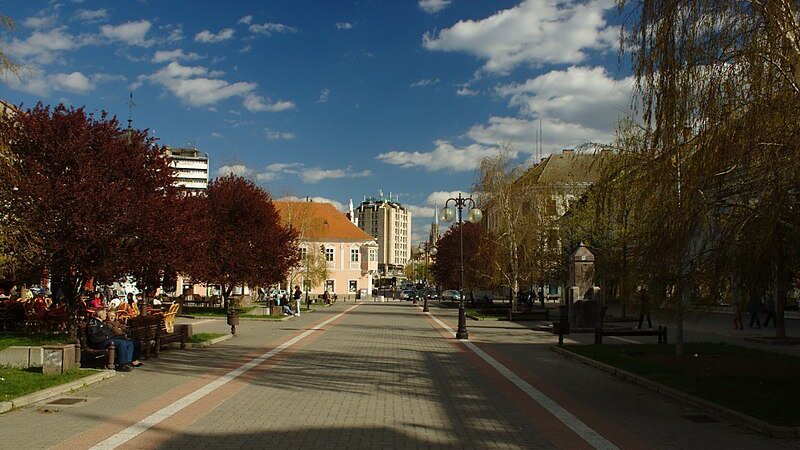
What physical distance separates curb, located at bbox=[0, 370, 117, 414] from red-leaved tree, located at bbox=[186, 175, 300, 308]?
82.2 ft

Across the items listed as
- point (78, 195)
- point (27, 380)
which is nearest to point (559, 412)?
point (27, 380)

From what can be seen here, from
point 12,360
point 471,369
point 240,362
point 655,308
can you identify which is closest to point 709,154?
point 655,308

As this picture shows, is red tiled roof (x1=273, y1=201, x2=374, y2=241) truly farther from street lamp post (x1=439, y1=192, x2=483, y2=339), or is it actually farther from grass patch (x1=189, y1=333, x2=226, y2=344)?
grass patch (x1=189, y1=333, x2=226, y2=344)

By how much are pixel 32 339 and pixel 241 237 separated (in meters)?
20.5

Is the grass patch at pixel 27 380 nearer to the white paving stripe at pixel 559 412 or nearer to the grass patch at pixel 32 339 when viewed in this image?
the grass patch at pixel 32 339

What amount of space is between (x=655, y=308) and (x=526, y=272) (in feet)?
93.1

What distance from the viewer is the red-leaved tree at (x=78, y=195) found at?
17094 mm

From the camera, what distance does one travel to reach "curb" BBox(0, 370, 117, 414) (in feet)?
32.2

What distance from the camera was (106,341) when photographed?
14469 millimetres

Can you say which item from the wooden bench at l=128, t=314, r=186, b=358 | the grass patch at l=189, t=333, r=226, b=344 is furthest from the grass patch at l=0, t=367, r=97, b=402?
the grass patch at l=189, t=333, r=226, b=344

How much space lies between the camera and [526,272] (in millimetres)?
41469

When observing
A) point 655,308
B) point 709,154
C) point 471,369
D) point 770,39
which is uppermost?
point 770,39

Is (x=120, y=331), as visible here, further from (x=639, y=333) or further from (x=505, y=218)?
(x=505, y=218)

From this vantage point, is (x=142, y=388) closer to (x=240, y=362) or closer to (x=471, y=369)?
(x=240, y=362)
